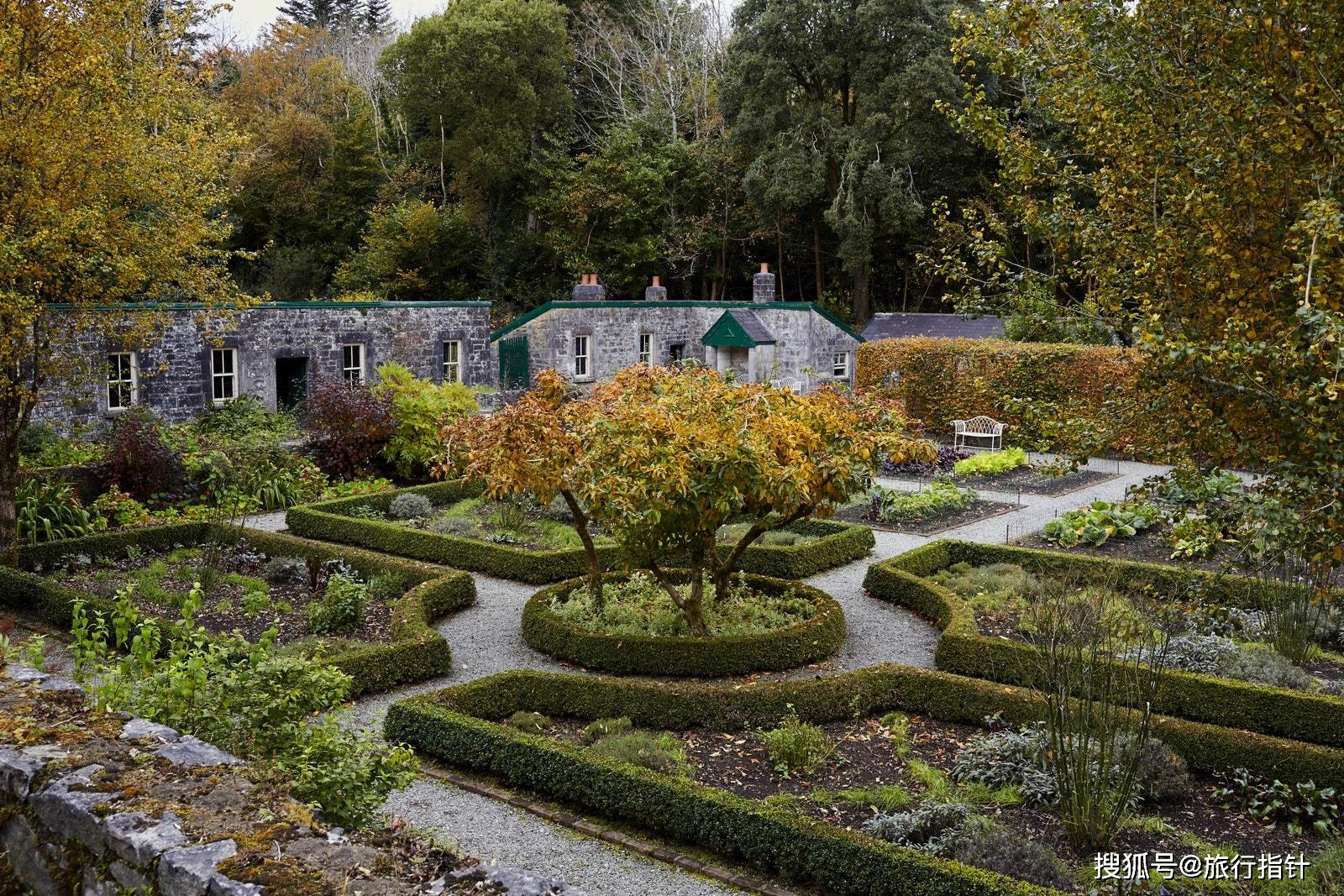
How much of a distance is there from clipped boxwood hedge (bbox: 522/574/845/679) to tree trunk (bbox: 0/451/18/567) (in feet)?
21.9

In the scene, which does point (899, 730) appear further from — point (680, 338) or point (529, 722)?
point (680, 338)

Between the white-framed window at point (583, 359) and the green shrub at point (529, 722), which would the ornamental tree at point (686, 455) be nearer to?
the green shrub at point (529, 722)


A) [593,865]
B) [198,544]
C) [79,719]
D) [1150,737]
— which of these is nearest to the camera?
[79,719]

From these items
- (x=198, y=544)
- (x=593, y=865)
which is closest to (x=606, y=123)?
(x=198, y=544)

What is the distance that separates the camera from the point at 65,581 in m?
12.7

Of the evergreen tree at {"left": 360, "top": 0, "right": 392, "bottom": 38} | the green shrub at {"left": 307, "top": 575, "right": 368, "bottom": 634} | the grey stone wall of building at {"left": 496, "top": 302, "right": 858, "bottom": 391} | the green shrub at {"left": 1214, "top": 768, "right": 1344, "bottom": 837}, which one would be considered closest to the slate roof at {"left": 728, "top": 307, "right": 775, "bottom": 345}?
the grey stone wall of building at {"left": 496, "top": 302, "right": 858, "bottom": 391}

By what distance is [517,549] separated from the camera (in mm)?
13984

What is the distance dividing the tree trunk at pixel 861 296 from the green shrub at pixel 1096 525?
63.4 feet

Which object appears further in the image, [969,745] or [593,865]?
[969,745]

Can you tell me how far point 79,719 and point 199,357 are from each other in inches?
651

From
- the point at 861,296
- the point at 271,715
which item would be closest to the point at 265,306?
the point at 271,715

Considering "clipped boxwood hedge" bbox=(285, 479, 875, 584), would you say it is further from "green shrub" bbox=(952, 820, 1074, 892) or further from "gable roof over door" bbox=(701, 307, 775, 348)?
"gable roof over door" bbox=(701, 307, 775, 348)

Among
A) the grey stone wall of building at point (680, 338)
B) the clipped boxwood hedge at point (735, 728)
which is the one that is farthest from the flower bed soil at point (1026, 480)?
the clipped boxwood hedge at point (735, 728)

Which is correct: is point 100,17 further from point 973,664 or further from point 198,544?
point 973,664
